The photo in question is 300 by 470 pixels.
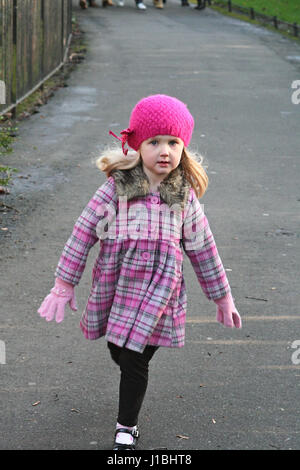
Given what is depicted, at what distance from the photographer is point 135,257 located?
3695 mm

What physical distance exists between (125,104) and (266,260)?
22.2 feet

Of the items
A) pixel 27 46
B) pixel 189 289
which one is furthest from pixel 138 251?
pixel 27 46

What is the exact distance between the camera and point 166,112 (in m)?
3.68

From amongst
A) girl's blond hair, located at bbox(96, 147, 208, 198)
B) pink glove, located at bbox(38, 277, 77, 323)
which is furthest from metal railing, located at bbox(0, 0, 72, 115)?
pink glove, located at bbox(38, 277, 77, 323)

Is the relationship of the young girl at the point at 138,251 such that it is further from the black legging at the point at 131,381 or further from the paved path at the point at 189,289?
the paved path at the point at 189,289

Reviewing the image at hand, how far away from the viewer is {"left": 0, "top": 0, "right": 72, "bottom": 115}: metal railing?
→ 10922mm

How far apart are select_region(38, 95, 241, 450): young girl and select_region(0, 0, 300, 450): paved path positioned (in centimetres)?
49

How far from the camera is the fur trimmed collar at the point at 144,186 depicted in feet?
12.3

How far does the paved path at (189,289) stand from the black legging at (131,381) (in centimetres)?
22

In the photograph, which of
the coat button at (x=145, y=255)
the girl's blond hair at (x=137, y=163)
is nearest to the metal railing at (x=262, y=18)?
the girl's blond hair at (x=137, y=163)

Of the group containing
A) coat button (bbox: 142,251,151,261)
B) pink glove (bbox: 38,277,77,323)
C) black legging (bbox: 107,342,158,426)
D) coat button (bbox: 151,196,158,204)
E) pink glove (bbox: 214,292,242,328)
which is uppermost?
coat button (bbox: 151,196,158,204)

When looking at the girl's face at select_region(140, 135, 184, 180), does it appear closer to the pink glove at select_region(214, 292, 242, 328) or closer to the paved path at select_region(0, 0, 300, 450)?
the pink glove at select_region(214, 292, 242, 328)

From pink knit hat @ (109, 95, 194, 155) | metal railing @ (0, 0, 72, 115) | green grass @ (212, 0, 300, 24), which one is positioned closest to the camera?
pink knit hat @ (109, 95, 194, 155)

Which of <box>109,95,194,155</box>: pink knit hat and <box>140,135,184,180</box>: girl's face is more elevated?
<box>109,95,194,155</box>: pink knit hat
